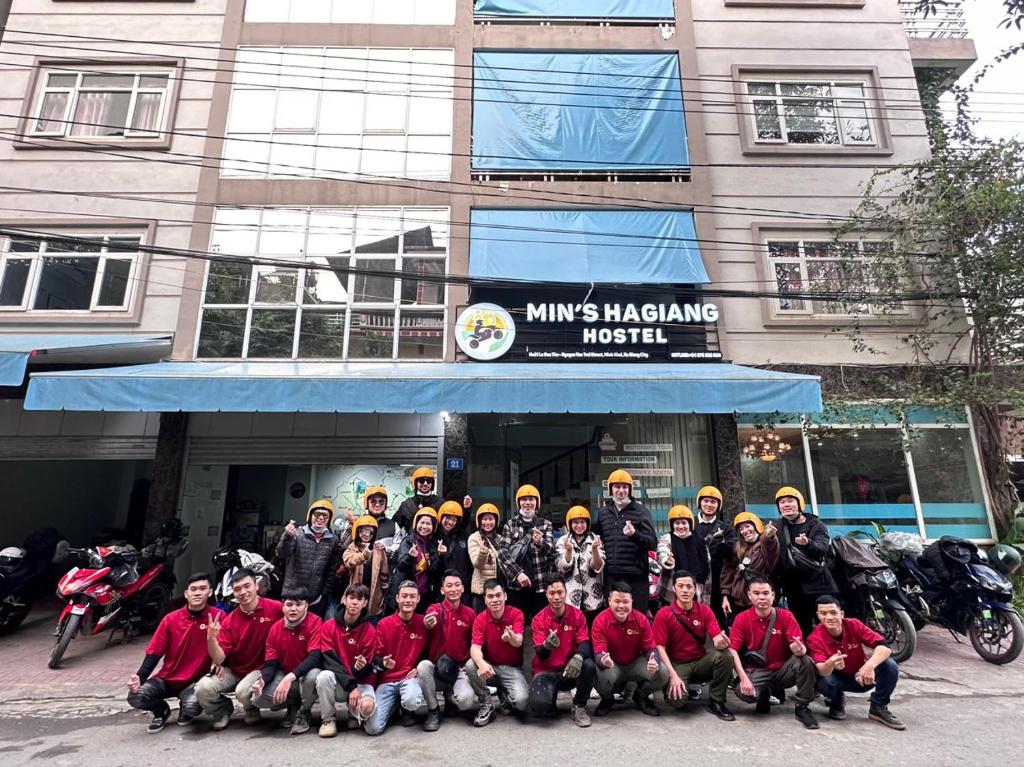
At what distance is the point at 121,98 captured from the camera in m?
10.4

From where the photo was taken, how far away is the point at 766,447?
29.7ft

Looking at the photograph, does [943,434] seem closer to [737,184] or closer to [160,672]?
[737,184]

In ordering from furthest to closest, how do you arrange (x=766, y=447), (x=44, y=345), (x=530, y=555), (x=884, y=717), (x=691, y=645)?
(x=766, y=447) → (x=44, y=345) → (x=530, y=555) → (x=691, y=645) → (x=884, y=717)

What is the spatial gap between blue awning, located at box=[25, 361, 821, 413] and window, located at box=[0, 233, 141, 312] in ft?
10.7

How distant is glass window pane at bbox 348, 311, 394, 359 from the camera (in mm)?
9398

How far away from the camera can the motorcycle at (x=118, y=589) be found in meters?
6.03

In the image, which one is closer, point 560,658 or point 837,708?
point 837,708

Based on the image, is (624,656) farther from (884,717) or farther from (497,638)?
(884,717)

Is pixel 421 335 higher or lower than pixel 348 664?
higher

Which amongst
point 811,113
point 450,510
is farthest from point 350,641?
point 811,113

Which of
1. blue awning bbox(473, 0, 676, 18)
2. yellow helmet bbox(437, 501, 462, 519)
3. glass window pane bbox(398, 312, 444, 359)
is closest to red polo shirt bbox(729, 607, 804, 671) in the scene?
yellow helmet bbox(437, 501, 462, 519)

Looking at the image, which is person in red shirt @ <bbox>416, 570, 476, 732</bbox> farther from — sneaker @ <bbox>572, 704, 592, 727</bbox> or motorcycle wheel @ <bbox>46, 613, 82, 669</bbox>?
motorcycle wheel @ <bbox>46, 613, 82, 669</bbox>

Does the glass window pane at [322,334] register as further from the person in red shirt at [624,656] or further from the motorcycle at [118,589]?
the person in red shirt at [624,656]

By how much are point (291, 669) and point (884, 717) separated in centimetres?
469
